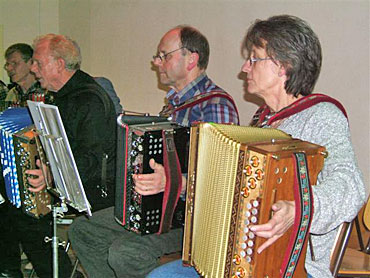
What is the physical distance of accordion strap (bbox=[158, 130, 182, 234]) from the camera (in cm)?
192

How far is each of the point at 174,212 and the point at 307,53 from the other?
0.81 metres

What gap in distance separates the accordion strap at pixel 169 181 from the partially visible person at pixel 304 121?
216mm

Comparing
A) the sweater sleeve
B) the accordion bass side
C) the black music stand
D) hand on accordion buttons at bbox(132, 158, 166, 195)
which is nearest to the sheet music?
the black music stand

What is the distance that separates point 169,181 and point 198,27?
2.17 meters

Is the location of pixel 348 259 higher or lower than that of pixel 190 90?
lower

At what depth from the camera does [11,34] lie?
5.62m

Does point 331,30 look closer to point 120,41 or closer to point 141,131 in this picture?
point 141,131

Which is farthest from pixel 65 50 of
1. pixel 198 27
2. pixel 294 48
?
pixel 294 48

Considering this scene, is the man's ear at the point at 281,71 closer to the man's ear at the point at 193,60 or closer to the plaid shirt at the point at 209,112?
the plaid shirt at the point at 209,112

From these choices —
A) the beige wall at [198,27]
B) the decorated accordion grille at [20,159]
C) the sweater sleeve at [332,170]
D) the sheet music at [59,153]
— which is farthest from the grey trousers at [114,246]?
the beige wall at [198,27]

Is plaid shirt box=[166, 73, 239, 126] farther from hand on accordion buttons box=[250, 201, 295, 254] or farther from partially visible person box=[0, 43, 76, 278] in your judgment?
hand on accordion buttons box=[250, 201, 295, 254]

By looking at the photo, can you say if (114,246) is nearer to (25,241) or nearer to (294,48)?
(25,241)

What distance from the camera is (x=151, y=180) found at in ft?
6.26

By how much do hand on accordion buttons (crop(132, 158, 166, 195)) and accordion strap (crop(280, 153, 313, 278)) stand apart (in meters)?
0.69
